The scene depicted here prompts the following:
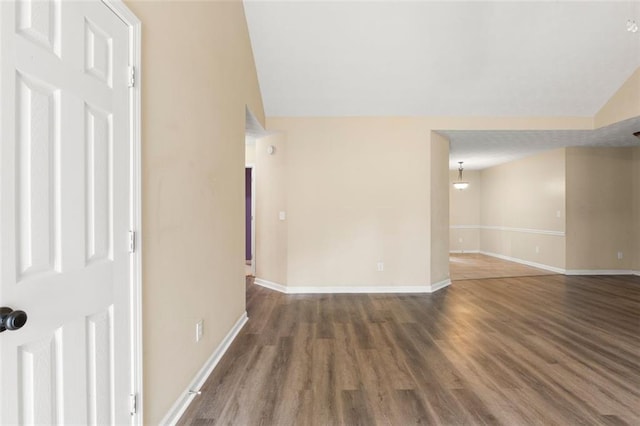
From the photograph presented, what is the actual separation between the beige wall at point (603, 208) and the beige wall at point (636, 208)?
4cm

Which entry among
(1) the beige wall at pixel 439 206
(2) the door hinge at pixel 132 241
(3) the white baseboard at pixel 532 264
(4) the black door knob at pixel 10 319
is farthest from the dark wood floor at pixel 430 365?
(3) the white baseboard at pixel 532 264

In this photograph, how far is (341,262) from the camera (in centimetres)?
439

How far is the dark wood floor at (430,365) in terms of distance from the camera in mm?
1749

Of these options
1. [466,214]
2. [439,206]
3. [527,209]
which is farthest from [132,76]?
[466,214]

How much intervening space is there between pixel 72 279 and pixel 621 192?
26.7 feet

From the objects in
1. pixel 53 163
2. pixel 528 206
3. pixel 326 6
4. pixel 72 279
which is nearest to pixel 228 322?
pixel 72 279

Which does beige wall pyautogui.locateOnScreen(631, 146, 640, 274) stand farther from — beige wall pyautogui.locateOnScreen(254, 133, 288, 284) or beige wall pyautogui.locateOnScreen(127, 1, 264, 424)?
beige wall pyautogui.locateOnScreen(127, 1, 264, 424)

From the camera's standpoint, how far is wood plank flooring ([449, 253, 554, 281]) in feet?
18.2

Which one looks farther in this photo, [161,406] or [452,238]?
[452,238]

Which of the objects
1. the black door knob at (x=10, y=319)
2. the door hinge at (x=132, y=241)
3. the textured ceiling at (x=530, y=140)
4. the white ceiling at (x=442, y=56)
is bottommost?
the black door knob at (x=10, y=319)

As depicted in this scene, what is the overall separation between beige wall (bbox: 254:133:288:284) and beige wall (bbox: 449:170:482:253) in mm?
6175

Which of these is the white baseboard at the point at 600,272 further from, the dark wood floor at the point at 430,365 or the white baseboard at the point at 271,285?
the white baseboard at the point at 271,285

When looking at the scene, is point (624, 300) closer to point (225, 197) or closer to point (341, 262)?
point (341, 262)

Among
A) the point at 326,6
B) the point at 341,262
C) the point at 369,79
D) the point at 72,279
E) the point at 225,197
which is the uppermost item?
the point at 326,6
